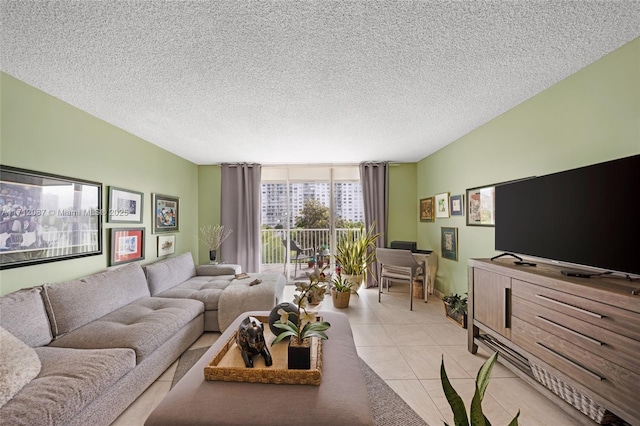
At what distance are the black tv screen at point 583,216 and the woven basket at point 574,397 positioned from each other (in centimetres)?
77

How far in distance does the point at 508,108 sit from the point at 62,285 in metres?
4.39

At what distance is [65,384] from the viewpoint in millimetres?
1310

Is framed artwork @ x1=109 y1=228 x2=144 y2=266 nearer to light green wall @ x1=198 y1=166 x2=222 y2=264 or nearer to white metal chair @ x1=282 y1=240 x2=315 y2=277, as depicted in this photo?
light green wall @ x1=198 y1=166 x2=222 y2=264

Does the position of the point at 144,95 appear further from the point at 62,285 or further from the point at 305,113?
the point at 62,285

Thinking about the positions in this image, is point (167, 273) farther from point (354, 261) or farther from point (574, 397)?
point (574, 397)

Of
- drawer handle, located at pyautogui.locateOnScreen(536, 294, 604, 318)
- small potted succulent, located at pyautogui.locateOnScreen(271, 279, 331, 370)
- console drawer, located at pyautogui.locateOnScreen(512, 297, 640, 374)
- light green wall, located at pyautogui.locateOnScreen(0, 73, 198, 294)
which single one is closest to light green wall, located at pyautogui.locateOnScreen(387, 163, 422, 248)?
console drawer, located at pyautogui.locateOnScreen(512, 297, 640, 374)

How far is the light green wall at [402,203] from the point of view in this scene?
4.82m

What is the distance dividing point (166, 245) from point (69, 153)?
1790 millimetres

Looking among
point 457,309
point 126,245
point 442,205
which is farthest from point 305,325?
point 442,205

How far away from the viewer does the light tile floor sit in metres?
1.63

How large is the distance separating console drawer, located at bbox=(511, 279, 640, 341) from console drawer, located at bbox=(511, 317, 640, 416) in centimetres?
18

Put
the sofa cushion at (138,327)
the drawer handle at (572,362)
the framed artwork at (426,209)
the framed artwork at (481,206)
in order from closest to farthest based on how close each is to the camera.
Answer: the drawer handle at (572,362)
the sofa cushion at (138,327)
the framed artwork at (481,206)
the framed artwork at (426,209)

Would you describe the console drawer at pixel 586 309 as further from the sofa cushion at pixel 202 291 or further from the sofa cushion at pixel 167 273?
the sofa cushion at pixel 167 273

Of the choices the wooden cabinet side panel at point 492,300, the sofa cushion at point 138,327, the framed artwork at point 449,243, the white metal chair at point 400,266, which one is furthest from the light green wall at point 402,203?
the sofa cushion at point 138,327
